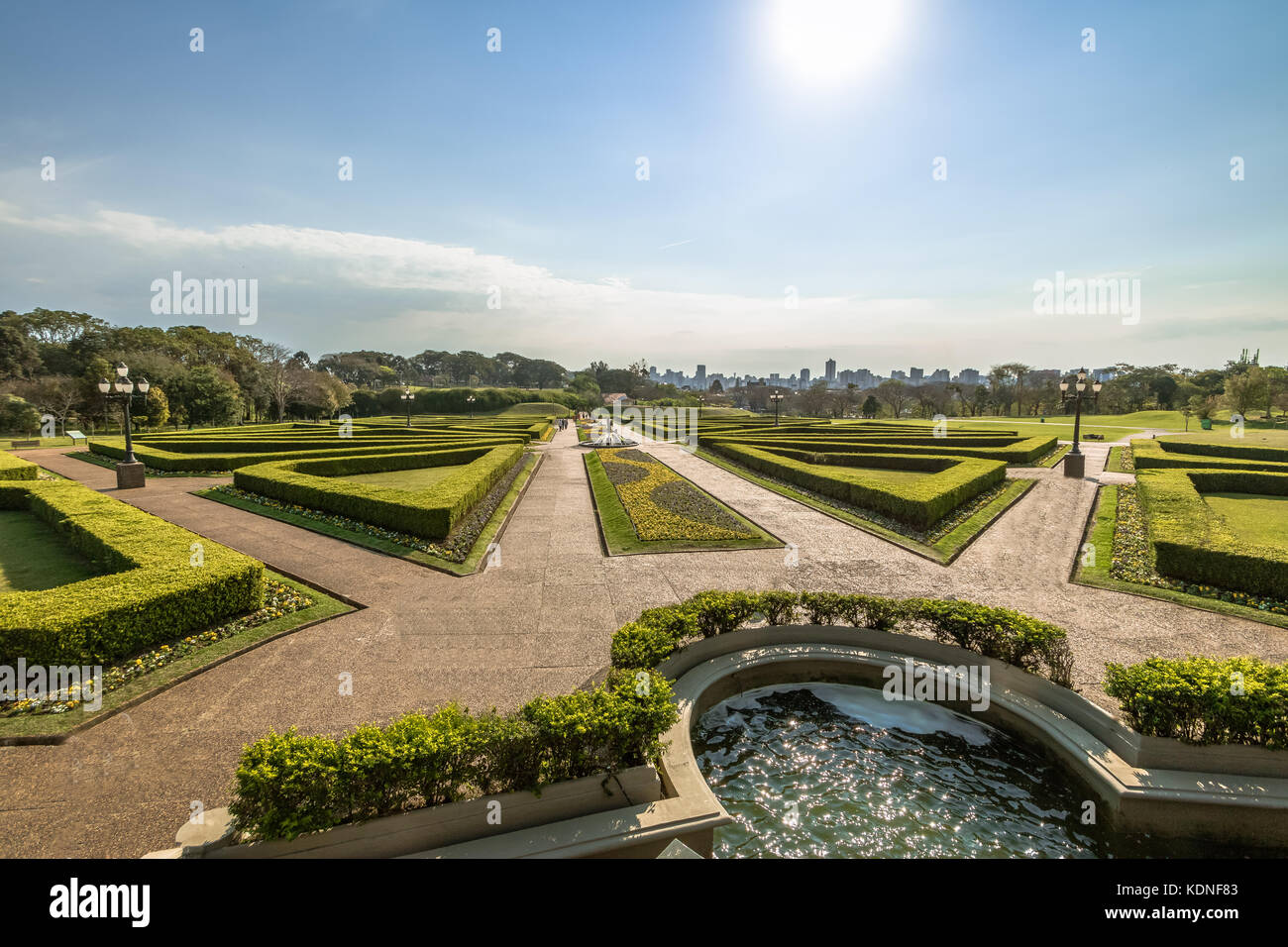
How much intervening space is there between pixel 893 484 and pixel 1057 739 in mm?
11541

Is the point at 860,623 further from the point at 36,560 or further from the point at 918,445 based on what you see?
the point at 918,445

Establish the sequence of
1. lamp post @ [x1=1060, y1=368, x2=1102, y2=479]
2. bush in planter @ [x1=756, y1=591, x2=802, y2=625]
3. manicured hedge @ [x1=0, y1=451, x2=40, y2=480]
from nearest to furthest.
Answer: bush in planter @ [x1=756, y1=591, x2=802, y2=625]
manicured hedge @ [x1=0, y1=451, x2=40, y2=480]
lamp post @ [x1=1060, y1=368, x2=1102, y2=479]

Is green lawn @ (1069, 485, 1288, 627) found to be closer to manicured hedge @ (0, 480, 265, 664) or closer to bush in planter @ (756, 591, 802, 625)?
bush in planter @ (756, 591, 802, 625)

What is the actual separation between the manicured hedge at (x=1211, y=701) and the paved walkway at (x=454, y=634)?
107cm

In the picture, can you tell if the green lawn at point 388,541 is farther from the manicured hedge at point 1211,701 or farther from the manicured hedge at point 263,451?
the manicured hedge at point 1211,701

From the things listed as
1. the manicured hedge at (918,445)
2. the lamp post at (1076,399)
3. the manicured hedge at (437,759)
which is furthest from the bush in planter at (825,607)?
the lamp post at (1076,399)

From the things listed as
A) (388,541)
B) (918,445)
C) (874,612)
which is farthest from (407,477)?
(918,445)

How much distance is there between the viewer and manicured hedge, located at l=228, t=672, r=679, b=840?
4.00m

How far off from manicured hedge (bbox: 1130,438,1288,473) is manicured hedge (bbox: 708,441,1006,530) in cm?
629

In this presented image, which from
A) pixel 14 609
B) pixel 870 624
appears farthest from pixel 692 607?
pixel 14 609

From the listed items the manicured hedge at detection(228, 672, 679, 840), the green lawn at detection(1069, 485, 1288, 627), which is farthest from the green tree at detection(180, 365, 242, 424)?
the green lawn at detection(1069, 485, 1288, 627)
